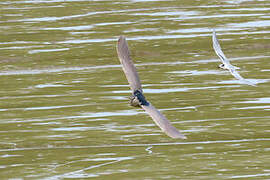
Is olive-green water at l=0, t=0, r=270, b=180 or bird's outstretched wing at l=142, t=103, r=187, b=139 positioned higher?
olive-green water at l=0, t=0, r=270, b=180

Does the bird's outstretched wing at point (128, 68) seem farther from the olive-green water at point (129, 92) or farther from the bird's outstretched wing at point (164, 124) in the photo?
the olive-green water at point (129, 92)

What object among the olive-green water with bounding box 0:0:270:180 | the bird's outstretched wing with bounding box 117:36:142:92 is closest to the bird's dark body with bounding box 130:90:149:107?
the bird's outstretched wing with bounding box 117:36:142:92

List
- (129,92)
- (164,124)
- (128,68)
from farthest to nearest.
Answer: (129,92) < (128,68) < (164,124)

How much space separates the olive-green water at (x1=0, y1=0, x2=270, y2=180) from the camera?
3.79 metres

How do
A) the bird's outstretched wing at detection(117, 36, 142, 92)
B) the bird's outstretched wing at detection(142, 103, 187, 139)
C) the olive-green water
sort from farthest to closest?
the olive-green water, the bird's outstretched wing at detection(117, 36, 142, 92), the bird's outstretched wing at detection(142, 103, 187, 139)

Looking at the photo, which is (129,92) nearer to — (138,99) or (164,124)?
(138,99)

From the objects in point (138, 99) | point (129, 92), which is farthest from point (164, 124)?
point (129, 92)

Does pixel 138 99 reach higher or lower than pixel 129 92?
lower

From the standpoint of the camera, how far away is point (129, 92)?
16.0ft

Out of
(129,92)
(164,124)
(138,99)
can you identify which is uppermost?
(129,92)

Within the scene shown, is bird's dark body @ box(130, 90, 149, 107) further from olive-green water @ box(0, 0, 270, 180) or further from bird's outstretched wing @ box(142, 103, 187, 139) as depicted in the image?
olive-green water @ box(0, 0, 270, 180)

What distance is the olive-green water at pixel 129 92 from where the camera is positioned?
379cm

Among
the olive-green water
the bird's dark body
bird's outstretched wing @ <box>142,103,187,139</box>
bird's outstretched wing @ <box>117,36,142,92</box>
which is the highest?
the olive-green water

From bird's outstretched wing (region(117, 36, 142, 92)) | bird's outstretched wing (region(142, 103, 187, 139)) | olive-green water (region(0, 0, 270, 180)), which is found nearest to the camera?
bird's outstretched wing (region(142, 103, 187, 139))
